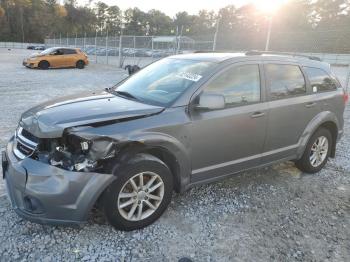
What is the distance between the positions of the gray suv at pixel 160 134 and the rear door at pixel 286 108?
0.01 metres

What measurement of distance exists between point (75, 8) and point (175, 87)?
105579mm

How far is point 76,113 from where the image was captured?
3.30m

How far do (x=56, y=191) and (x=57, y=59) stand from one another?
830 inches

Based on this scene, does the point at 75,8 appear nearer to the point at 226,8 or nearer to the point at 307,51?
the point at 226,8

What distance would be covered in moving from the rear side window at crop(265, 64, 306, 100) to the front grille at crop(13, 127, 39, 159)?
2709mm

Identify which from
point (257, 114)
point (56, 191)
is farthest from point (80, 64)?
point (56, 191)

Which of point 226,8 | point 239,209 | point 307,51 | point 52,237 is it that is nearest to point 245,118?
point 239,209

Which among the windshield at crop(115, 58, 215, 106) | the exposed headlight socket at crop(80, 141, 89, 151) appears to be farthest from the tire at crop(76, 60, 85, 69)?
the exposed headlight socket at crop(80, 141, 89, 151)

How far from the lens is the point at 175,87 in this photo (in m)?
3.81

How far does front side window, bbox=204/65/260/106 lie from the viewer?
12.5 ft

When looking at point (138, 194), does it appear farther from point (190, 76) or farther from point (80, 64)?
point (80, 64)

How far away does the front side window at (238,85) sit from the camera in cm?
382

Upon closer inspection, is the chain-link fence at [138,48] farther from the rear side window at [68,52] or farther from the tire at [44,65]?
the tire at [44,65]

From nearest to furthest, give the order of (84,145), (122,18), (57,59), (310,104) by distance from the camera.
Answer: (84,145) < (310,104) < (57,59) < (122,18)
